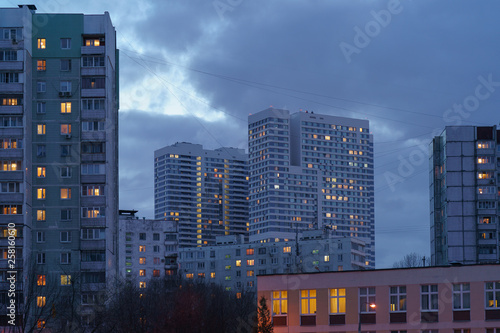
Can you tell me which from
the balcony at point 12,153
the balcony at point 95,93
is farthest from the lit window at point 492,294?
the balcony at point 12,153

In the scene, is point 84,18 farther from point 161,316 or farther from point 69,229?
point 161,316

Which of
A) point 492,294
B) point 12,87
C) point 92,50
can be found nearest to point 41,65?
point 12,87

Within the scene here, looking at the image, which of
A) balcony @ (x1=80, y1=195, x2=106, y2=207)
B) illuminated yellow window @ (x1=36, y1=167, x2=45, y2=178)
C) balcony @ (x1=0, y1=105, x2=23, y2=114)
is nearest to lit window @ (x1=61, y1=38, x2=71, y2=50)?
balcony @ (x1=0, y1=105, x2=23, y2=114)

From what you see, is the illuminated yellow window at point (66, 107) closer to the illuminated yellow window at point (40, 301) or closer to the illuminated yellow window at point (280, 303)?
the illuminated yellow window at point (40, 301)

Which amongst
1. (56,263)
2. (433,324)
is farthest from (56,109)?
(433,324)

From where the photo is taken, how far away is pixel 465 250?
174 m

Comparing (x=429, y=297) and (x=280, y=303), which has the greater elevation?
(x=429, y=297)

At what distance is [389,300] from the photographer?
62.7 meters

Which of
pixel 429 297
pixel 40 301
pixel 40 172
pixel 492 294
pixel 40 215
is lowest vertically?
pixel 40 301

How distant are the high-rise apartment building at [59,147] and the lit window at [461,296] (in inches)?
2291

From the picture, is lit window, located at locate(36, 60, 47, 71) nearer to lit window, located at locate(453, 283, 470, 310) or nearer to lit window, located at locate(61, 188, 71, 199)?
lit window, located at locate(61, 188, 71, 199)

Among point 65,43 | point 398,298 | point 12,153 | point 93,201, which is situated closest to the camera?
point 398,298

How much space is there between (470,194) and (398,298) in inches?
4692

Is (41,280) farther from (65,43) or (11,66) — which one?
(65,43)
